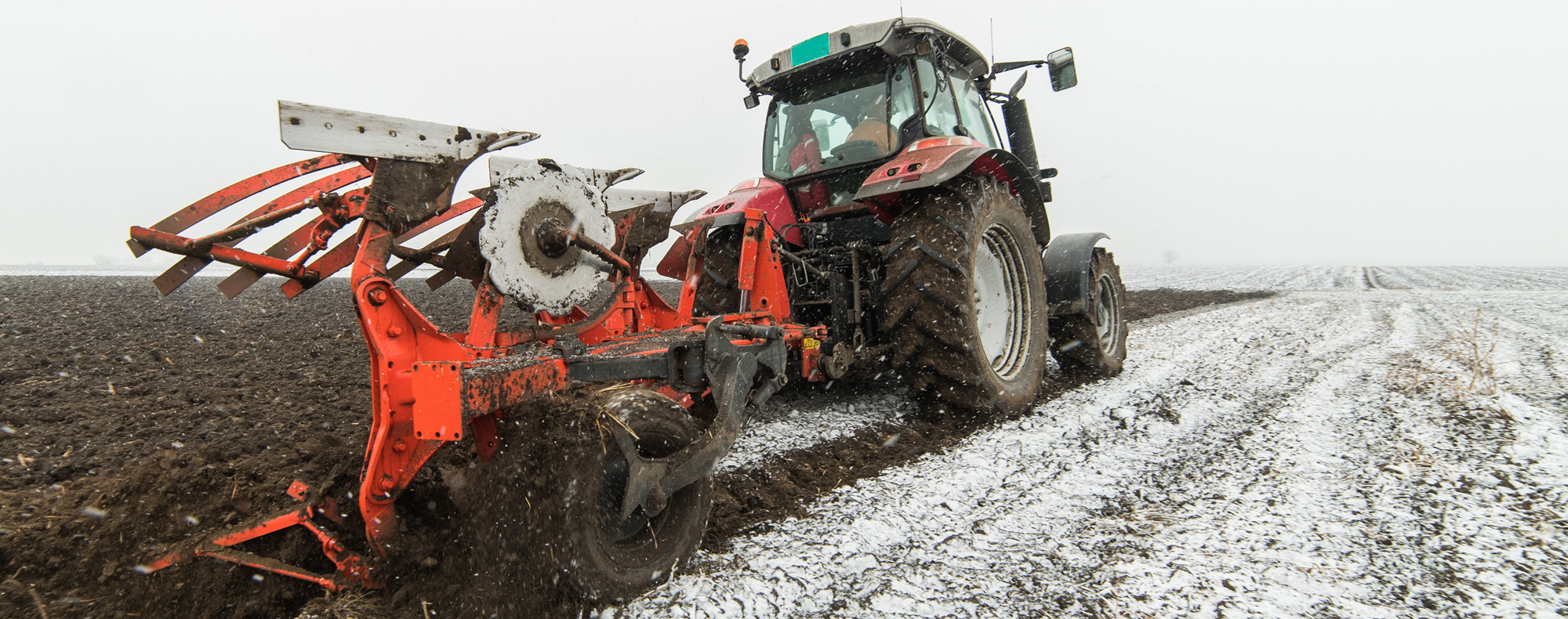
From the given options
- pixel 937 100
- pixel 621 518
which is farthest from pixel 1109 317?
pixel 621 518

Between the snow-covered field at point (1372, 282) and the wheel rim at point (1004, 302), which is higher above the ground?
the wheel rim at point (1004, 302)

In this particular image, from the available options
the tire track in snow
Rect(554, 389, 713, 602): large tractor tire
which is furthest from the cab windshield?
Rect(554, 389, 713, 602): large tractor tire

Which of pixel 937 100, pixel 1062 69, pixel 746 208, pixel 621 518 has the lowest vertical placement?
pixel 621 518

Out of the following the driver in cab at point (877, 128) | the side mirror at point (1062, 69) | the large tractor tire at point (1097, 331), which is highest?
the side mirror at point (1062, 69)

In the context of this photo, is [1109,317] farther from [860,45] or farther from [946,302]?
[860,45]

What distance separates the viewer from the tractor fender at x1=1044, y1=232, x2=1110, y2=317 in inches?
170

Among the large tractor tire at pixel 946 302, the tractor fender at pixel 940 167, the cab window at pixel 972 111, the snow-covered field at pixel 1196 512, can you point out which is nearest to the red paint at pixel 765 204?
the tractor fender at pixel 940 167

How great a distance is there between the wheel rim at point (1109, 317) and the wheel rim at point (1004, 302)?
4.14 feet

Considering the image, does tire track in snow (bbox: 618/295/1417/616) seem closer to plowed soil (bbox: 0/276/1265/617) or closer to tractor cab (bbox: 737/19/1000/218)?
plowed soil (bbox: 0/276/1265/617)

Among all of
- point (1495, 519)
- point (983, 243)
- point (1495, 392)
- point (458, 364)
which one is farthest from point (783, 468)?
point (1495, 392)

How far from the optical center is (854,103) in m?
3.84

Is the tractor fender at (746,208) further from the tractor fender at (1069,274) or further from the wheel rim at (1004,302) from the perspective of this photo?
the tractor fender at (1069,274)

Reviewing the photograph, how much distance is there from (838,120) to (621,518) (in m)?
2.77

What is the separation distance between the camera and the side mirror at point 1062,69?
4.07m
